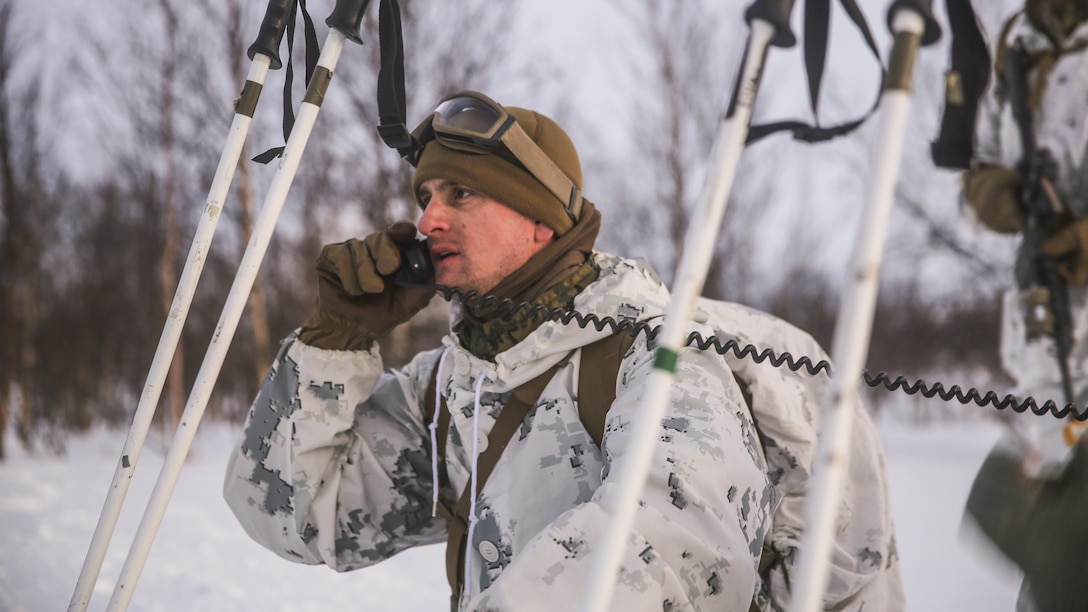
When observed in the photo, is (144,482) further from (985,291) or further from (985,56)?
(985,291)

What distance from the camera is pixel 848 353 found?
839 millimetres

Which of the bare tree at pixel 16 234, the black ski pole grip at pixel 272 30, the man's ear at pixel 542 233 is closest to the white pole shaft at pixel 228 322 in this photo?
the black ski pole grip at pixel 272 30

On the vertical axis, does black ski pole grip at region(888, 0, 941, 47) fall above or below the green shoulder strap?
below

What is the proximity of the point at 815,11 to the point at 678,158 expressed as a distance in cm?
910

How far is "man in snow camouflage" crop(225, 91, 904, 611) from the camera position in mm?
1657

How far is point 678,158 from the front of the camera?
33.0ft

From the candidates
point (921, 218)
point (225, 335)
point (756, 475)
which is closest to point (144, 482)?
point (225, 335)

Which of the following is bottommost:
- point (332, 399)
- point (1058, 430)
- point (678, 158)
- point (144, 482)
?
point (332, 399)

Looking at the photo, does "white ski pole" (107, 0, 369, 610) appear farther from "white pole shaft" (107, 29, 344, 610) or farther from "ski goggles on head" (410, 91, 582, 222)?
"ski goggles on head" (410, 91, 582, 222)

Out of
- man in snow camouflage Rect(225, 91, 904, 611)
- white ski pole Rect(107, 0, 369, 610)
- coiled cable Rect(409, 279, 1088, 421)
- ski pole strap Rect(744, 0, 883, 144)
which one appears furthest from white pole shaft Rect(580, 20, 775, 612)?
white ski pole Rect(107, 0, 369, 610)

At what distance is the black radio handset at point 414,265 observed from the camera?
2.13 m

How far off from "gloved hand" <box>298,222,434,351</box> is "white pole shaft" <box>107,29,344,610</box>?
377 mm

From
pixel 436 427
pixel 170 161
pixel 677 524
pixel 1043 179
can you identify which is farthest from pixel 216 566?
pixel 170 161

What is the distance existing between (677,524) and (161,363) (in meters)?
1.02
